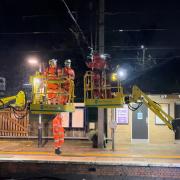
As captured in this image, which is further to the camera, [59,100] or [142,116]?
[142,116]

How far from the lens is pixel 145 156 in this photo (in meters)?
12.4

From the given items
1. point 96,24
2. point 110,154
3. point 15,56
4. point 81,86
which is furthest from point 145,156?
point 15,56

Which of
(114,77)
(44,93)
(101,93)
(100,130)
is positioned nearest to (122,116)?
(100,130)

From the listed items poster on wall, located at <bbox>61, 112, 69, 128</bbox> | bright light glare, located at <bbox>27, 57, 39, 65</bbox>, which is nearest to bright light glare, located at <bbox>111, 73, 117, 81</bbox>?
poster on wall, located at <bbox>61, 112, 69, 128</bbox>

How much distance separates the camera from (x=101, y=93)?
11.5m

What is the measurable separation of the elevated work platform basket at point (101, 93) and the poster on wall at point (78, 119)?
5.87 meters

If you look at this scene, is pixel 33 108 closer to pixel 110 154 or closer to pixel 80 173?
pixel 80 173

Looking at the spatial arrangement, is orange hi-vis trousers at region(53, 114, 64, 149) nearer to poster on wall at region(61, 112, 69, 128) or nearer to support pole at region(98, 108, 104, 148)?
support pole at region(98, 108, 104, 148)

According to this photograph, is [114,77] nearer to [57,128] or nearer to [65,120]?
[57,128]

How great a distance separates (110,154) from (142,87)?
21.8ft

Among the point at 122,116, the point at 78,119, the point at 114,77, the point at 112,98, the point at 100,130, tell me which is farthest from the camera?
the point at 122,116

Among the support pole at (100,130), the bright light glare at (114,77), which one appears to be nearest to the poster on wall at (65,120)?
the support pole at (100,130)

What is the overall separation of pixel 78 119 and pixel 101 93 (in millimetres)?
6442

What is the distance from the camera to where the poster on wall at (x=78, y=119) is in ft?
57.8
